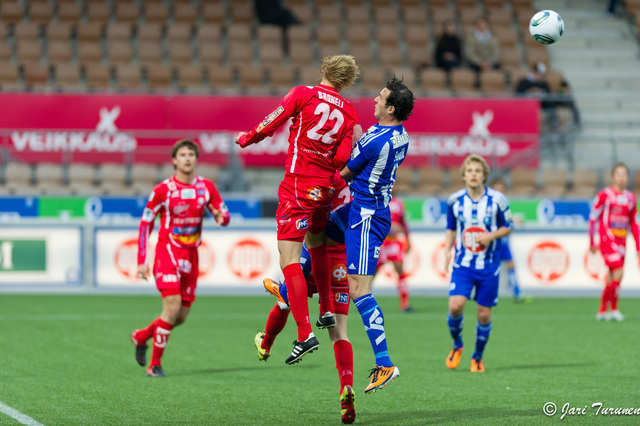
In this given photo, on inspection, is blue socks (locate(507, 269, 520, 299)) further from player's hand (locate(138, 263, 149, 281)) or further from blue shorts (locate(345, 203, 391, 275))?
blue shorts (locate(345, 203, 391, 275))

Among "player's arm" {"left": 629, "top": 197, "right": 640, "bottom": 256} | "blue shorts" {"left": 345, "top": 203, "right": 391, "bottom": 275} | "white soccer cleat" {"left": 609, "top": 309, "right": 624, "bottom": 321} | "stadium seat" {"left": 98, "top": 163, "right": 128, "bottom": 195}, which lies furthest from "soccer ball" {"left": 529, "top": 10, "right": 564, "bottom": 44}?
"stadium seat" {"left": 98, "top": 163, "right": 128, "bottom": 195}

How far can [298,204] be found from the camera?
6.52m

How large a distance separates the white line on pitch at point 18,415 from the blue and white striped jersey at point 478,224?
425cm

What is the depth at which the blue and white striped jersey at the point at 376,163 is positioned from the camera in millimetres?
6516

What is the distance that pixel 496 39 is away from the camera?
923 inches

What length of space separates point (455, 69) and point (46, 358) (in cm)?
1527

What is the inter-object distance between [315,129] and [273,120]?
0.98 feet

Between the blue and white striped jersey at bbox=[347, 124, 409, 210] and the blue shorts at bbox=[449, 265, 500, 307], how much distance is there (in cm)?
242

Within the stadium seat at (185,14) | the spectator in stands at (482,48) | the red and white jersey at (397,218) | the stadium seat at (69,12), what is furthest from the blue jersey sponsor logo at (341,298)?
the stadium seat at (69,12)

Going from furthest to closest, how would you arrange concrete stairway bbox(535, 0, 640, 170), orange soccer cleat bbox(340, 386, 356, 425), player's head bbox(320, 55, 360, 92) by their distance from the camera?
1. concrete stairway bbox(535, 0, 640, 170)
2. player's head bbox(320, 55, 360, 92)
3. orange soccer cleat bbox(340, 386, 356, 425)

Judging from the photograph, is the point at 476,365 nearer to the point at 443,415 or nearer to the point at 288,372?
the point at 288,372

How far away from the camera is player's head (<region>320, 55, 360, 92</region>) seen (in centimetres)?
659

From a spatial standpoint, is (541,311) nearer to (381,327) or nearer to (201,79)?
(381,327)

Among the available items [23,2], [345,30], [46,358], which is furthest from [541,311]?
[23,2]
